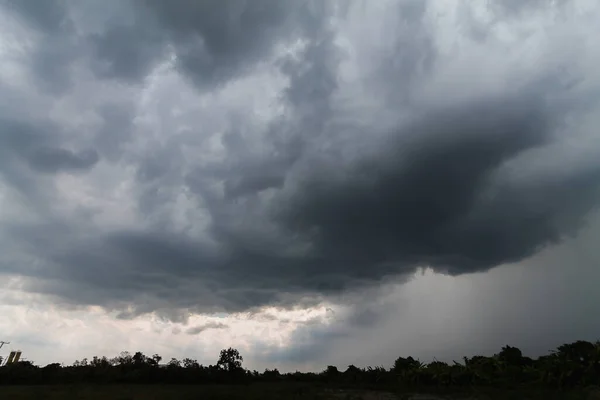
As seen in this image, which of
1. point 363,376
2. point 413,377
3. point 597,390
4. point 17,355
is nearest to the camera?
point 597,390

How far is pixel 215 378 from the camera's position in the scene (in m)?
65.1

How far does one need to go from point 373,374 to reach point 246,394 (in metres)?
22.8

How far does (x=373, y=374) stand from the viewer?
210ft

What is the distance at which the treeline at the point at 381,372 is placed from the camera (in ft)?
157

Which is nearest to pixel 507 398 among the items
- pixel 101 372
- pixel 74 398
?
pixel 74 398

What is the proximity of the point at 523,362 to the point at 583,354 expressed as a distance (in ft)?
24.8

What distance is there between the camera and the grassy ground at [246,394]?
45.4 meters

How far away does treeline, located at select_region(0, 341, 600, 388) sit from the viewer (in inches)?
1889

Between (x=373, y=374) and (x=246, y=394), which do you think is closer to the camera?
(x=246, y=394)

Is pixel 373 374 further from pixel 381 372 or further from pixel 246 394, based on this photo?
pixel 246 394

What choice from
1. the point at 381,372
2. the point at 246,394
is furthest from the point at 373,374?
the point at 246,394

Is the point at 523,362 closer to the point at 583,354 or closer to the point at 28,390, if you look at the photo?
the point at 583,354

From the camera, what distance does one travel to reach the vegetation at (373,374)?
1889 inches

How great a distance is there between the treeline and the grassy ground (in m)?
3.41
